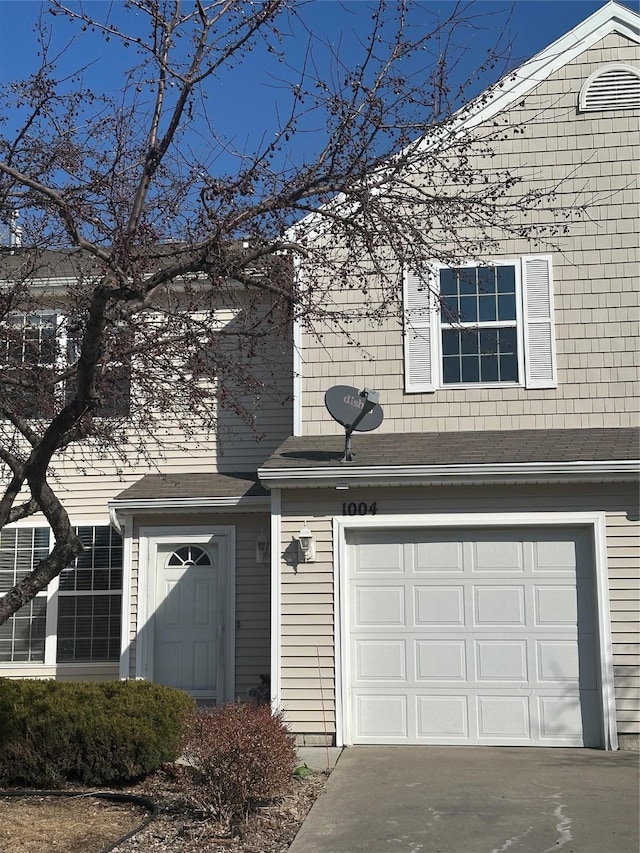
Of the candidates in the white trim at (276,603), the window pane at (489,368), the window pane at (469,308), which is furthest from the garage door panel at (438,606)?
the window pane at (469,308)

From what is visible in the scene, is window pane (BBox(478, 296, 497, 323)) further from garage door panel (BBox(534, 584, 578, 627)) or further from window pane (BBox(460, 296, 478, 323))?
garage door panel (BBox(534, 584, 578, 627))

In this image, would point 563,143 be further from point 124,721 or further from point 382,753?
point 124,721

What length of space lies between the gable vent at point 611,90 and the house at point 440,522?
0.03 m

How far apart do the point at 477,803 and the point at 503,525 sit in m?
3.34

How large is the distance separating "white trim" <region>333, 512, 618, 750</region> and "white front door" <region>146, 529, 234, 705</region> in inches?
82.9

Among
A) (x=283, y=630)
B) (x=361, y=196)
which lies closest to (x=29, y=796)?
(x=283, y=630)

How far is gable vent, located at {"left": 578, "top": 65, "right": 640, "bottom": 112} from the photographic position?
39.2ft

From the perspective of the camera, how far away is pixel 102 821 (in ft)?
24.3

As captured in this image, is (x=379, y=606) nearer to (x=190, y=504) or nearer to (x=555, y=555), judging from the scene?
(x=555, y=555)

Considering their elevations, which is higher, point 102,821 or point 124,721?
point 124,721

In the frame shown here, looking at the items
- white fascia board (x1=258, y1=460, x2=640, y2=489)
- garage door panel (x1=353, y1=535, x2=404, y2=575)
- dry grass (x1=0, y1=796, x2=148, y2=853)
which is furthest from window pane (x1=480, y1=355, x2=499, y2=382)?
dry grass (x1=0, y1=796, x2=148, y2=853)

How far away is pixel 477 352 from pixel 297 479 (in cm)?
316

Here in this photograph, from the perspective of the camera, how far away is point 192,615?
38.6 feet

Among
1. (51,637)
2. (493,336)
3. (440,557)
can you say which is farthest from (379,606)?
(51,637)
